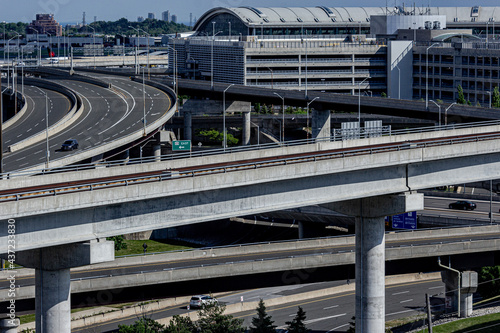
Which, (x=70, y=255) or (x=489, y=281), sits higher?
(x=70, y=255)

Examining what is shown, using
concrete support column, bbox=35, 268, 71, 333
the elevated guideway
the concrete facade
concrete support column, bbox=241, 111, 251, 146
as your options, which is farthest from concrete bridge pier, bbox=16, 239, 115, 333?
concrete support column, bbox=241, 111, 251, 146

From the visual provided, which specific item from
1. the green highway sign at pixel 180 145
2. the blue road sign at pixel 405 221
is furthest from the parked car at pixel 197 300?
the green highway sign at pixel 180 145

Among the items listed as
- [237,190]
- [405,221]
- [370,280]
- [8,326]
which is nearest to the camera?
[8,326]

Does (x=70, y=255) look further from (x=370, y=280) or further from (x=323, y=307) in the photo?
(x=323, y=307)

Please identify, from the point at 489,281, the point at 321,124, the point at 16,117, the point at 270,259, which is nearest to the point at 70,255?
the point at 270,259

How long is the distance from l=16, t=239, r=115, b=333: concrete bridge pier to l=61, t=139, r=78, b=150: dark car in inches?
1783

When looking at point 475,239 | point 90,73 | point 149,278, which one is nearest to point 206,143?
point 90,73

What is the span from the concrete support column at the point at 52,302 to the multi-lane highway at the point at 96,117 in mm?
34435

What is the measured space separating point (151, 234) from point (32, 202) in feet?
192

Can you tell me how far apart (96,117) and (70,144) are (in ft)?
65.7

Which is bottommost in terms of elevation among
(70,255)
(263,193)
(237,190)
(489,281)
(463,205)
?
(489,281)

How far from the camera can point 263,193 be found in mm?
42719

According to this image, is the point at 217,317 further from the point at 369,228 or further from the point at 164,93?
the point at 164,93

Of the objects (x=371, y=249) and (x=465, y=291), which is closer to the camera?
(x=371, y=249)
